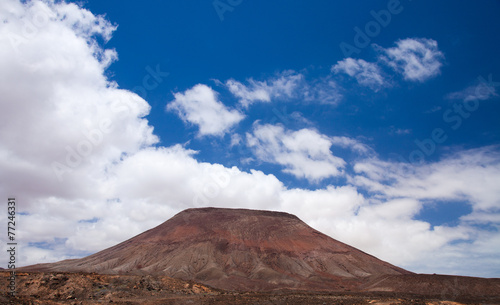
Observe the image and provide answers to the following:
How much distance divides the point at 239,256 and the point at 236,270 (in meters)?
12.1

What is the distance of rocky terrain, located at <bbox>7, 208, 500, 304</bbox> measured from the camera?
40.8 metres

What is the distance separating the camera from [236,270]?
10312 cm

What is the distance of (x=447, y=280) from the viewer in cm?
7062

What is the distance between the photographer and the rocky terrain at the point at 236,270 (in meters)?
40.8

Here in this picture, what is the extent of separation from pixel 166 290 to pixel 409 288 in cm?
5116

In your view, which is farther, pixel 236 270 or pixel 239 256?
pixel 239 256

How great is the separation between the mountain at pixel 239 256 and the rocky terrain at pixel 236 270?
306 mm

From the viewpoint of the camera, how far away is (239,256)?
115 m

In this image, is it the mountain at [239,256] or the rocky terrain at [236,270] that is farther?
the mountain at [239,256]

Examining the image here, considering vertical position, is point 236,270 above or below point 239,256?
below

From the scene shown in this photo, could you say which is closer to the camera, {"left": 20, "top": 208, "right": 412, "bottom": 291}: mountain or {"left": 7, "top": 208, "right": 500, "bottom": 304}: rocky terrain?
{"left": 7, "top": 208, "right": 500, "bottom": 304}: rocky terrain

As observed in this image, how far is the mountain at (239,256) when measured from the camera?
94.9 metres

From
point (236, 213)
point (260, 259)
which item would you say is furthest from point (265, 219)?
point (260, 259)

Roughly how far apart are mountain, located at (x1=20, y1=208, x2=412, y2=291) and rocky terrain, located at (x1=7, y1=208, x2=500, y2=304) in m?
0.31
